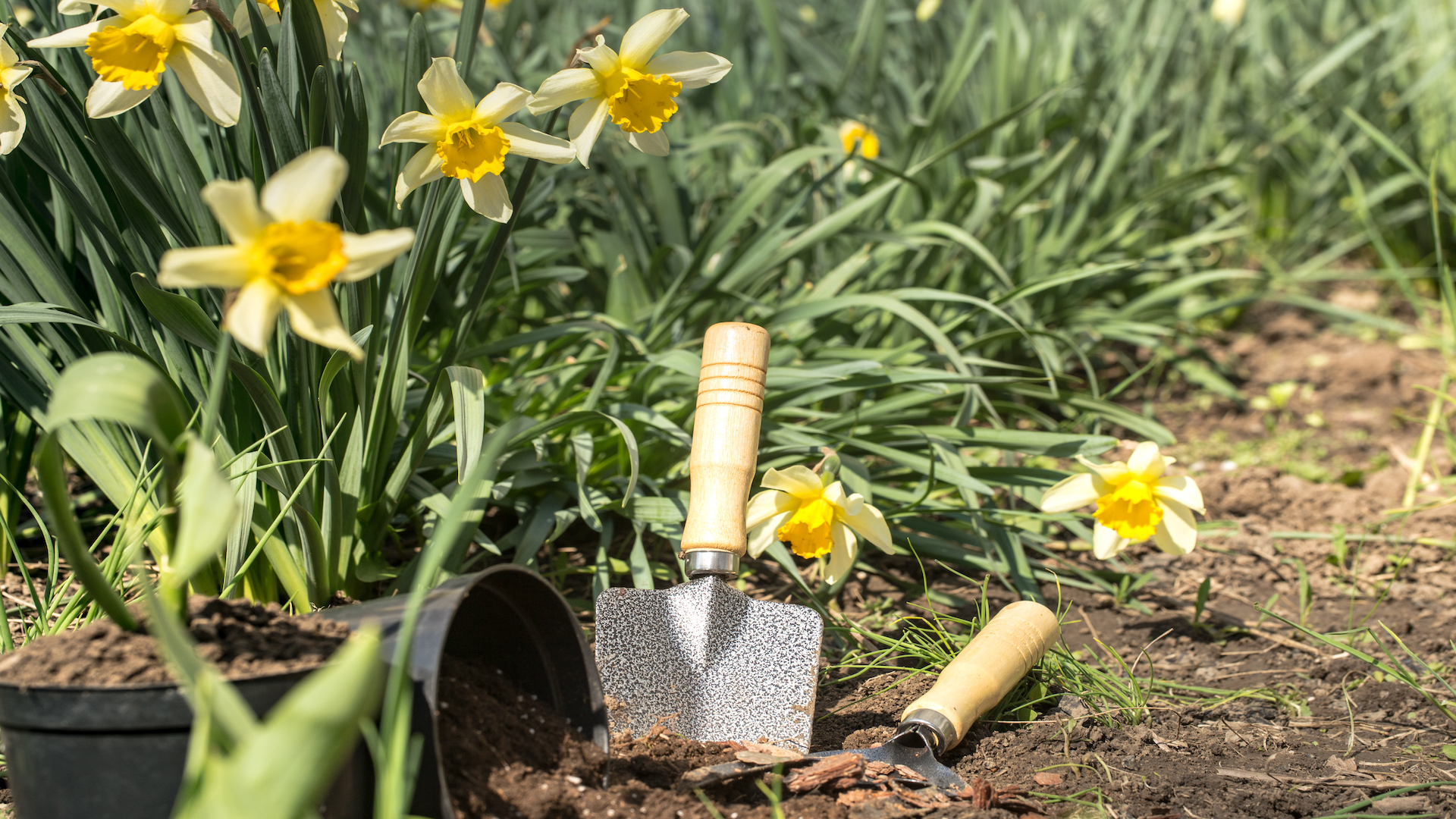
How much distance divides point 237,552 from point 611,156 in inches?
51.3

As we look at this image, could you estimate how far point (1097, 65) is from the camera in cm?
253

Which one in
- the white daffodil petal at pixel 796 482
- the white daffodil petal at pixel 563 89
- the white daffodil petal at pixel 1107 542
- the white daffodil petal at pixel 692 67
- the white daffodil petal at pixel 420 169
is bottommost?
the white daffodil petal at pixel 1107 542

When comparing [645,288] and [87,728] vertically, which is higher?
[645,288]

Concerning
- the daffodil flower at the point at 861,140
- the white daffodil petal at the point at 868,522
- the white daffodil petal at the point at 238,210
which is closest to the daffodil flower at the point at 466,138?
the white daffodil petal at the point at 238,210

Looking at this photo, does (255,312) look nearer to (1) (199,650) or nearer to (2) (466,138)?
(1) (199,650)

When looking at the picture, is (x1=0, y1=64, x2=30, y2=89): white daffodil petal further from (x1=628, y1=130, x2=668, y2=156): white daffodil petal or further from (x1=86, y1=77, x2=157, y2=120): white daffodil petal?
(x1=628, y1=130, x2=668, y2=156): white daffodil petal

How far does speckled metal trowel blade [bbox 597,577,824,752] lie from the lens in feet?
3.91

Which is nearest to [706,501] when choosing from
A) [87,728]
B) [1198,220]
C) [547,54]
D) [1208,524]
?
[87,728]

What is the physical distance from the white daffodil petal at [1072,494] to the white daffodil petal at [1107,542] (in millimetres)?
52

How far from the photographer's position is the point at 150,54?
933 mm

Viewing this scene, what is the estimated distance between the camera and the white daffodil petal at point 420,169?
1.08 meters

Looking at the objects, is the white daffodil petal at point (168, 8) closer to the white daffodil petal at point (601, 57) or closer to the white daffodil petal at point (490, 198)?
the white daffodil petal at point (490, 198)

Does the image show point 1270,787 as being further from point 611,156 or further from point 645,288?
point 611,156

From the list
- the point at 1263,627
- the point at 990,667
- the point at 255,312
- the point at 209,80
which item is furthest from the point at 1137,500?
the point at 209,80
